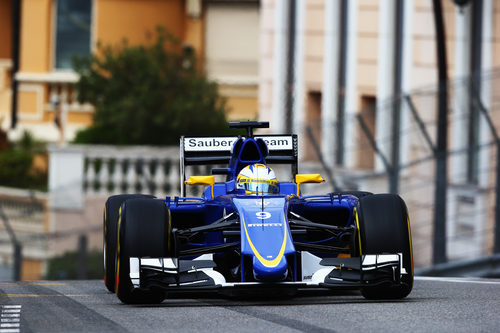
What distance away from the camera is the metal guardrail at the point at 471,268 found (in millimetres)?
16484

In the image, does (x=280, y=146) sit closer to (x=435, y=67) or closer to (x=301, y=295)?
(x=301, y=295)

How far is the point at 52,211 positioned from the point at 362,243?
15.6 meters

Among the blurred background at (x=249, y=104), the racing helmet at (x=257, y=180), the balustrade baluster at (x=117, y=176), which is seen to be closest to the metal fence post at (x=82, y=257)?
the blurred background at (x=249, y=104)

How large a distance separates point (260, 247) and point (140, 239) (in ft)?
2.71

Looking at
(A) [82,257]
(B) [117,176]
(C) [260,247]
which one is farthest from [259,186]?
(B) [117,176]

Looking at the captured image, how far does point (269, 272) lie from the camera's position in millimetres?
10492

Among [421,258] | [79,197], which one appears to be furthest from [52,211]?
[421,258]

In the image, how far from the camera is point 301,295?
38.4ft

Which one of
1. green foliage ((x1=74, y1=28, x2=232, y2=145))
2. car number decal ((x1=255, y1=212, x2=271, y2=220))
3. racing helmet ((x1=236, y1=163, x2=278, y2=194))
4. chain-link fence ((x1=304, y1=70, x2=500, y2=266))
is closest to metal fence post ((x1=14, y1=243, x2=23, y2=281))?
chain-link fence ((x1=304, y1=70, x2=500, y2=266))

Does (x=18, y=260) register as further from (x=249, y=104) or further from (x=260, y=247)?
(x=249, y=104)

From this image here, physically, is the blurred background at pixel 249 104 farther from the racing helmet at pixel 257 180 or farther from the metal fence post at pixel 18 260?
the racing helmet at pixel 257 180

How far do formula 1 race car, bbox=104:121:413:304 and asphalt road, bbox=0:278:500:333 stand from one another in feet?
0.54

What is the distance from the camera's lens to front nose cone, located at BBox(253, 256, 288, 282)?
10.5 meters

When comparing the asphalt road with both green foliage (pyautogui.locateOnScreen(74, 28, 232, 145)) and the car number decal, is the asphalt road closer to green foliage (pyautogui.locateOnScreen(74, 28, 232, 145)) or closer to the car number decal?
the car number decal
